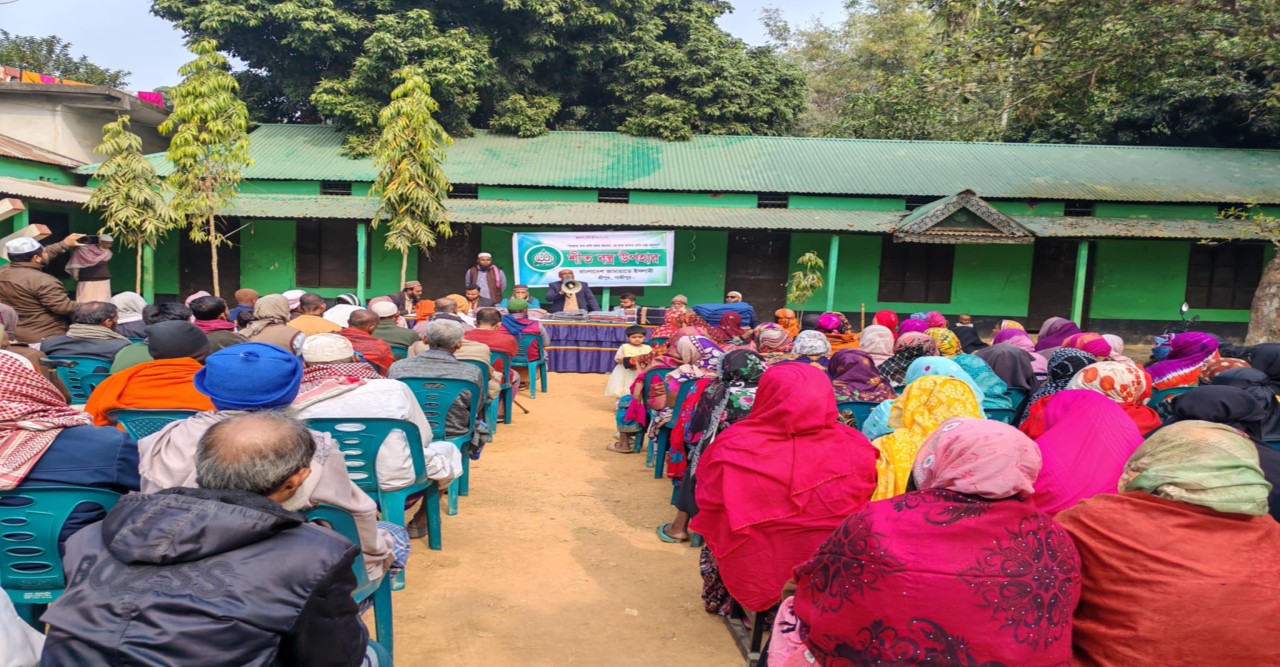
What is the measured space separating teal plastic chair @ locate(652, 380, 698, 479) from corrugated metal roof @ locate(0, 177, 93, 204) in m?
11.9

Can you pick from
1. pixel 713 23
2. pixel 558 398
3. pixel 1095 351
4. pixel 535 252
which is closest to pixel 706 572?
pixel 1095 351

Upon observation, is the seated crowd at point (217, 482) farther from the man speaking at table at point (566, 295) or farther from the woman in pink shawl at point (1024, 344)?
the man speaking at table at point (566, 295)

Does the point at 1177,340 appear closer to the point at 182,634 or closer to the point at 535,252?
the point at 182,634

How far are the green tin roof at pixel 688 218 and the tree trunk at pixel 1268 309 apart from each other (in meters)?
2.09

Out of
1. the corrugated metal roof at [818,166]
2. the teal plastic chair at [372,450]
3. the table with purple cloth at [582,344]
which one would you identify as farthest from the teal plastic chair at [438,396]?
the corrugated metal roof at [818,166]

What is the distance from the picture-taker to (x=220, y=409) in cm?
290

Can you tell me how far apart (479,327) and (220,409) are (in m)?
4.89

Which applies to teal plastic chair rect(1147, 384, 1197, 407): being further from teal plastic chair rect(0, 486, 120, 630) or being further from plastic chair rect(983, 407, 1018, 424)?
teal plastic chair rect(0, 486, 120, 630)

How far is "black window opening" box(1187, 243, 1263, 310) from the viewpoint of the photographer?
1731cm

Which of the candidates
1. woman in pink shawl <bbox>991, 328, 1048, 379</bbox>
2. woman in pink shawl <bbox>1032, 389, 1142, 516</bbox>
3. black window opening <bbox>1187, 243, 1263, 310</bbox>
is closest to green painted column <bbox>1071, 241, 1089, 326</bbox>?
black window opening <bbox>1187, 243, 1263, 310</bbox>

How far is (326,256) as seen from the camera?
1723cm

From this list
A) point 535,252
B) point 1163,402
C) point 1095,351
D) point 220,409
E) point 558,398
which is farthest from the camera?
point 535,252

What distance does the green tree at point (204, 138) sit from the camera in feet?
43.1

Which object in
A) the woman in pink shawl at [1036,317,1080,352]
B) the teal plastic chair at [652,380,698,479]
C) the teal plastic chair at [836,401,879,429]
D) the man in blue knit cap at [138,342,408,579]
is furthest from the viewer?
the woman in pink shawl at [1036,317,1080,352]
